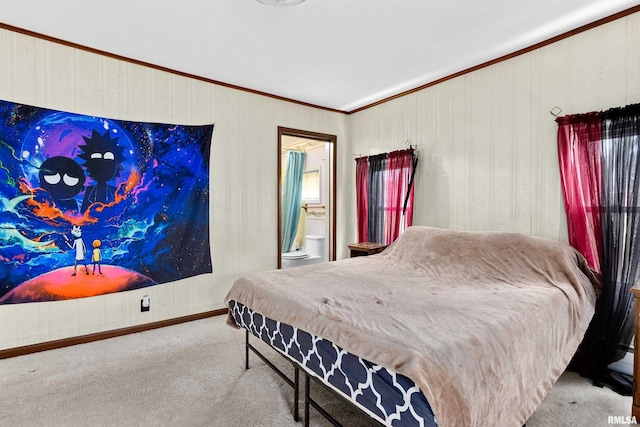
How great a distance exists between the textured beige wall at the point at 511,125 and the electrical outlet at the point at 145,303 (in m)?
2.91

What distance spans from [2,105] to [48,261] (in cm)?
126

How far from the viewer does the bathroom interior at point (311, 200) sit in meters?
5.19

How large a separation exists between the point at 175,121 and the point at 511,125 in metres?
3.22

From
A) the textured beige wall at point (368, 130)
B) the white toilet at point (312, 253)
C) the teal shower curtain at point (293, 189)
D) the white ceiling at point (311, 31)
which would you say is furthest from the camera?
the teal shower curtain at point (293, 189)

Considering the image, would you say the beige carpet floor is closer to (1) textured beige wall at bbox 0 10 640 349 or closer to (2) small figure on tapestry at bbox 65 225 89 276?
(1) textured beige wall at bbox 0 10 640 349

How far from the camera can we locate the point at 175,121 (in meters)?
3.37

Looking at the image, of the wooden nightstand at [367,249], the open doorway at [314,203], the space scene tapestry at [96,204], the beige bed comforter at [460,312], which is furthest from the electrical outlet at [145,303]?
the wooden nightstand at [367,249]

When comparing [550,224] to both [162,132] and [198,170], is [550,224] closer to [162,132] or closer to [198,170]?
[198,170]

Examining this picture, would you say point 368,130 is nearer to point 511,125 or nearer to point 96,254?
point 511,125

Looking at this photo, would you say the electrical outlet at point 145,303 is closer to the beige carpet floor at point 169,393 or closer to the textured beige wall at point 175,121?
the textured beige wall at point 175,121

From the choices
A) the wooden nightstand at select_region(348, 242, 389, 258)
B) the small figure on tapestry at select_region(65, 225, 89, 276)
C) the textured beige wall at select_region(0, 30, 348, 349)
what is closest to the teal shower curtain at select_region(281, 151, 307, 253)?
the textured beige wall at select_region(0, 30, 348, 349)

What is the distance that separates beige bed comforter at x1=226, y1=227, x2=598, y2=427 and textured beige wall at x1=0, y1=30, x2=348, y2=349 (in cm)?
135

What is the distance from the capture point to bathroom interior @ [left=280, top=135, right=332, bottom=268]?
5188mm

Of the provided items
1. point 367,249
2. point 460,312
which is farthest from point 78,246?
point 460,312
